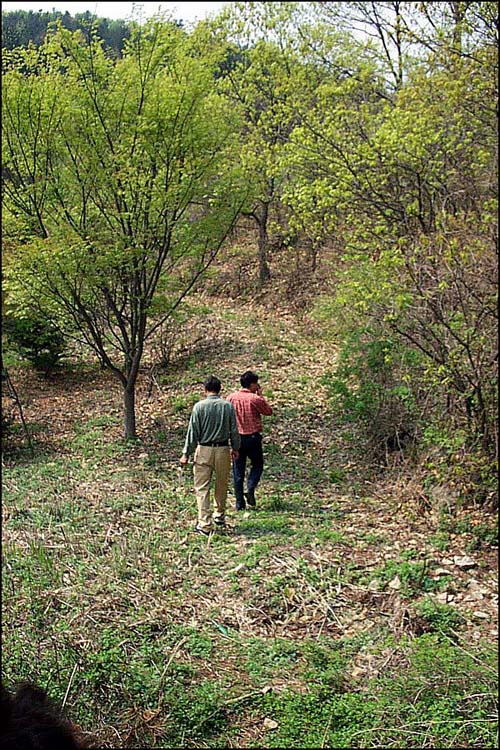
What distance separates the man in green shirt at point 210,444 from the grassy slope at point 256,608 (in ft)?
1.40

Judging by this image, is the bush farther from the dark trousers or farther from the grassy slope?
the dark trousers

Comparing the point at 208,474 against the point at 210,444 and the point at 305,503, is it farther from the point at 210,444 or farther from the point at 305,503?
the point at 305,503

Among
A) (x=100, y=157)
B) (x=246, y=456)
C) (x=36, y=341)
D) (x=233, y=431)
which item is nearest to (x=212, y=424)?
(x=233, y=431)

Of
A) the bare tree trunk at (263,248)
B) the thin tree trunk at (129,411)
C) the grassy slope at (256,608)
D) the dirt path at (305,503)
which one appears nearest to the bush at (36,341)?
the dirt path at (305,503)

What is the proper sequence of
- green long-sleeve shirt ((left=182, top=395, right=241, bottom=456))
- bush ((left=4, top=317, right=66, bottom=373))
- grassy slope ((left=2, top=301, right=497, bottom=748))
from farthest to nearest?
bush ((left=4, top=317, right=66, bottom=373))
green long-sleeve shirt ((left=182, top=395, right=241, bottom=456))
grassy slope ((left=2, top=301, right=497, bottom=748))

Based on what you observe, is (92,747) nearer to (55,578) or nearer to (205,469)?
(55,578)

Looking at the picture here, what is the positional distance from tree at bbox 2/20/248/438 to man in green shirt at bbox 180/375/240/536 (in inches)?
176

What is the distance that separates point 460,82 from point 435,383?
11.2 ft

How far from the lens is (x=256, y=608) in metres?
7.00

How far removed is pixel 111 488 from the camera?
11.4 meters

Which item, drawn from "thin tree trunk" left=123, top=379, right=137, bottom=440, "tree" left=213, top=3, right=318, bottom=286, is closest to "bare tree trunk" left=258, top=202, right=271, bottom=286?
"tree" left=213, top=3, right=318, bottom=286

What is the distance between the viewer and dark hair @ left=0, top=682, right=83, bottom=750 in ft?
3.84

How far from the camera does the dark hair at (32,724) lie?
3.84 feet

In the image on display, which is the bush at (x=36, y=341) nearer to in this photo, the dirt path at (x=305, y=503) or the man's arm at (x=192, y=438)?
the dirt path at (x=305, y=503)
